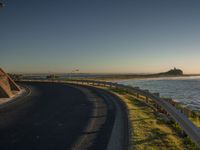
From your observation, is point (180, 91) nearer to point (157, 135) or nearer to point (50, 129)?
point (157, 135)

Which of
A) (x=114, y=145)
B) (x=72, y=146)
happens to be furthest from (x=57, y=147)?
(x=114, y=145)

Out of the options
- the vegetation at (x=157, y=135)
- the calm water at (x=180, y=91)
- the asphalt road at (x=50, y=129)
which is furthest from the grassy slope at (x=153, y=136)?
the calm water at (x=180, y=91)

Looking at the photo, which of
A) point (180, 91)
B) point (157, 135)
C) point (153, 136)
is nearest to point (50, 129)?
point (153, 136)

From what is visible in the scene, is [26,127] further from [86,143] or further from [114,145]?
[114,145]

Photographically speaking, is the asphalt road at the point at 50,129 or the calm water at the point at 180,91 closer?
the asphalt road at the point at 50,129

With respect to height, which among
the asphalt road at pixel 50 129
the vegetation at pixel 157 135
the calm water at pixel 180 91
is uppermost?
the asphalt road at pixel 50 129

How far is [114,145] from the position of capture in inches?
272

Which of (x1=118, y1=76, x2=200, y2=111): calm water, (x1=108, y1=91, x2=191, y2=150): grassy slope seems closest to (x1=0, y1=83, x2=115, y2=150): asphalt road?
(x1=108, y1=91, x2=191, y2=150): grassy slope

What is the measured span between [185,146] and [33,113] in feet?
24.2

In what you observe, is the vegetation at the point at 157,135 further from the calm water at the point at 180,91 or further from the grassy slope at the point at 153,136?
the calm water at the point at 180,91

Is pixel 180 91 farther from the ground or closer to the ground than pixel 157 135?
closer to the ground

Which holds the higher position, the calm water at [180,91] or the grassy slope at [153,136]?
the grassy slope at [153,136]

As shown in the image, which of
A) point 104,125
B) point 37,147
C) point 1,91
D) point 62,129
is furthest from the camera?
point 1,91

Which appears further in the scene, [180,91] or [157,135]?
[180,91]
